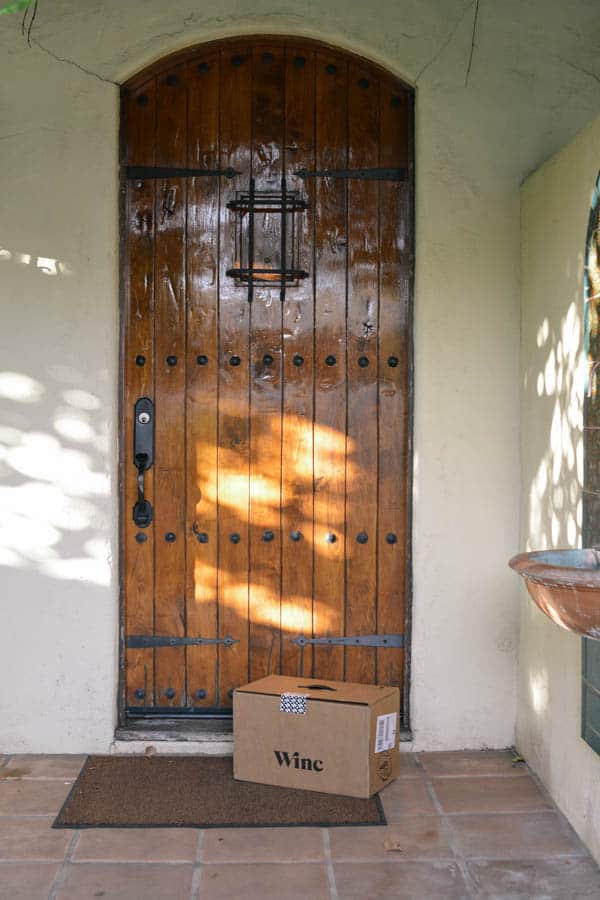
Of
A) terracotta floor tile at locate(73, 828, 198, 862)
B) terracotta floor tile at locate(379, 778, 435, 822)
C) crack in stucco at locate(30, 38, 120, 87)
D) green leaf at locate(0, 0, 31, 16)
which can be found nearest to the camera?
green leaf at locate(0, 0, 31, 16)

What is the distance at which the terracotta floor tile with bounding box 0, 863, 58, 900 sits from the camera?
2.37 metres

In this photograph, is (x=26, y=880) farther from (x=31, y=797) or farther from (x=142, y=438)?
(x=142, y=438)

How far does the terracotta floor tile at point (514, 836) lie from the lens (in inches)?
103

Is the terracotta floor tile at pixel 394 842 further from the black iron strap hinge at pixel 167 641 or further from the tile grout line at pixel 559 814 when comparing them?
the black iron strap hinge at pixel 167 641

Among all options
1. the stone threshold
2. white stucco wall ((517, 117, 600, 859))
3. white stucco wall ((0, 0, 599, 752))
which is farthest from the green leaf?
the stone threshold

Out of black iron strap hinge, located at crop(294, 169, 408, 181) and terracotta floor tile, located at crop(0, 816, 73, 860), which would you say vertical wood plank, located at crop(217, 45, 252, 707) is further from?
terracotta floor tile, located at crop(0, 816, 73, 860)

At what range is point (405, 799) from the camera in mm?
2963

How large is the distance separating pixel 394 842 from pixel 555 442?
135cm

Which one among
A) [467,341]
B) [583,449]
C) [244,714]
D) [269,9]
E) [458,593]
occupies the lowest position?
[244,714]

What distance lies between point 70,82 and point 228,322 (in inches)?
40.9

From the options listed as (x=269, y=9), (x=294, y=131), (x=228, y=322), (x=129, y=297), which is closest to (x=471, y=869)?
(x=228, y=322)

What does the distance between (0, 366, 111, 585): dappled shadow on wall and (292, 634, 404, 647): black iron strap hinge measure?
810 mm

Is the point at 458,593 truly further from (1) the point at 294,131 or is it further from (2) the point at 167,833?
(1) the point at 294,131

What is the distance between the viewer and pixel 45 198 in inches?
130
